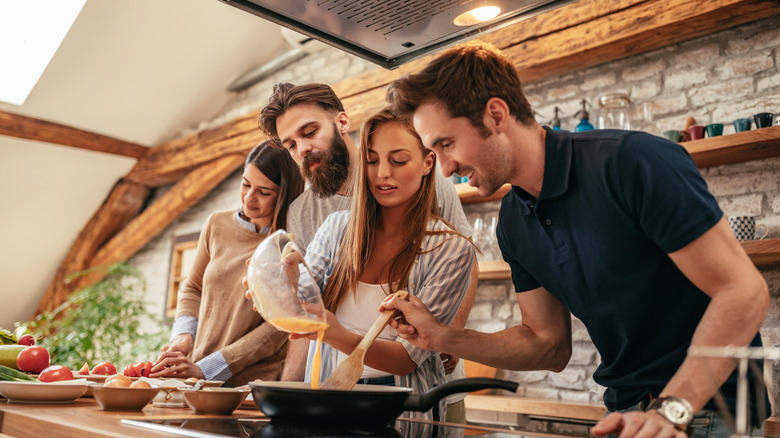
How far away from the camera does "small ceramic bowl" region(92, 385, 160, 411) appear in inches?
52.7

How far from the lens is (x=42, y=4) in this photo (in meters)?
5.15

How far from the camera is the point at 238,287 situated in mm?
2529

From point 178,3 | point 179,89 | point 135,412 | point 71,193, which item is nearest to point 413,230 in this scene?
point 135,412

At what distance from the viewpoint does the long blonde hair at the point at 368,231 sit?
5.78 ft

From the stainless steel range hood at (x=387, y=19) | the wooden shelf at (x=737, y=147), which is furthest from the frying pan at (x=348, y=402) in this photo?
the wooden shelf at (x=737, y=147)

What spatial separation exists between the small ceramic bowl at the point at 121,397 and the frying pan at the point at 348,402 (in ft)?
1.20

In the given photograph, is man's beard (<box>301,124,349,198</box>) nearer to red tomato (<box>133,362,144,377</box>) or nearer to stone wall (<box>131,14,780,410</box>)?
red tomato (<box>133,362,144,377</box>)

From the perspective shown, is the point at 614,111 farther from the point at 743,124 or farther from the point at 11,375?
the point at 11,375

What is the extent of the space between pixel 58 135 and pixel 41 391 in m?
4.82

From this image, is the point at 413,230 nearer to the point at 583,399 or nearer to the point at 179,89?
the point at 583,399

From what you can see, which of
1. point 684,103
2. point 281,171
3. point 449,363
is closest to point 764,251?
point 684,103

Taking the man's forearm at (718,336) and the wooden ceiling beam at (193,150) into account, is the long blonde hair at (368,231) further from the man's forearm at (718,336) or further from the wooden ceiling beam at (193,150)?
the wooden ceiling beam at (193,150)

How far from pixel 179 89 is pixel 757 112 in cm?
457

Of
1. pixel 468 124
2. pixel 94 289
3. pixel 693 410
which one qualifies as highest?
pixel 468 124
